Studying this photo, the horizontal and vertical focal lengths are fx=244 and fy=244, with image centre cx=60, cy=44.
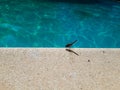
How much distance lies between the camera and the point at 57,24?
7.98 m

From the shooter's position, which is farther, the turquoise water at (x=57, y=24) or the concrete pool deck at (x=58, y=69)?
the turquoise water at (x=57, y=24)

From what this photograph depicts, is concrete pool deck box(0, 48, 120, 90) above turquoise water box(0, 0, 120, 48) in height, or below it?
above

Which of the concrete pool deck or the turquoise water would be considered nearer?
the concrete pool deck

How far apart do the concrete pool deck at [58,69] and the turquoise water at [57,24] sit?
2.86 m

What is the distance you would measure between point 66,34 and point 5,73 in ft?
14.1

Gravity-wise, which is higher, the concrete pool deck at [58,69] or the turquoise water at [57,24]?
the concrete pool deck at [58,69]

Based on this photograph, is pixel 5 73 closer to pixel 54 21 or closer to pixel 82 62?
pixel 82 62

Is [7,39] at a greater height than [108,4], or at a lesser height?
greater

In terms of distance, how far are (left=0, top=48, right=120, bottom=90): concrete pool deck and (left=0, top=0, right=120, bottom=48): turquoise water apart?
286 centimetres

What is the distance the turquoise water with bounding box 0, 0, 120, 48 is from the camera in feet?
22.8

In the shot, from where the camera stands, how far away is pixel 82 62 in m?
3.75

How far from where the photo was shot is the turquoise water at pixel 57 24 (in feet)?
22.8

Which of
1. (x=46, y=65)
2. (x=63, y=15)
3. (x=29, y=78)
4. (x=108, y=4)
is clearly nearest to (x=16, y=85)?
(x=29, y=78)

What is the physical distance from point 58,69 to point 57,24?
4566mm
